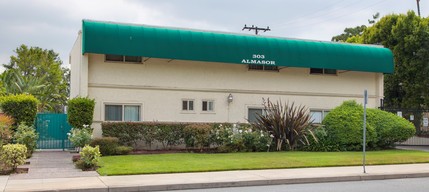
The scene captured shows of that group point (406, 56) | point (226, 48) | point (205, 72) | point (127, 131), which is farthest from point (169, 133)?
point (406, 56)

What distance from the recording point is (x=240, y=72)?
23.4 metres

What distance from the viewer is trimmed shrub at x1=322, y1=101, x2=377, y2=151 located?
21719mm

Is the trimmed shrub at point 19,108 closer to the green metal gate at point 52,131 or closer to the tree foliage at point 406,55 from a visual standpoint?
the green metal gate at point 52,131

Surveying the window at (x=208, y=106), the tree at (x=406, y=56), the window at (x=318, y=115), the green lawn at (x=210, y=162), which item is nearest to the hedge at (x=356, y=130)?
the window at (x=318, y=115)

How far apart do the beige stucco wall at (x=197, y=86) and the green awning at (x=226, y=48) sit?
1.09 meters

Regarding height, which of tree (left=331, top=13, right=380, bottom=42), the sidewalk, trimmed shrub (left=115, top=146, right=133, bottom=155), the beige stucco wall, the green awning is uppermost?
tree (left=331, top=13, right=380, bottom=42)

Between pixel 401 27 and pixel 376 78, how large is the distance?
752 centimetres

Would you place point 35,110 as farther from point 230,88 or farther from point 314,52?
point 314,52

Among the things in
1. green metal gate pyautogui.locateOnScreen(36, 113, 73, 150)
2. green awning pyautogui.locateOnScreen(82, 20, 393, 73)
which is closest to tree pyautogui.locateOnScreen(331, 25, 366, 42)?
green awning pyautogui.locateOnScreen(82, 20, 393, 73)

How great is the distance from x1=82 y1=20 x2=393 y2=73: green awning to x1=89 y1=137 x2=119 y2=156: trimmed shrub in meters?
3.85

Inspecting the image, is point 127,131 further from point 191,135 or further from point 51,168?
point 51,168

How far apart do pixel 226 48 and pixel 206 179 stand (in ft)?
34.4

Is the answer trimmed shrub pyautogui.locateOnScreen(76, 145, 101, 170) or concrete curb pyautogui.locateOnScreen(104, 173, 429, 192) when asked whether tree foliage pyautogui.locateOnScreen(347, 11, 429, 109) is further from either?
trimmed shrub pyautogui.locateOnScreen(76, 145, 101, 170)

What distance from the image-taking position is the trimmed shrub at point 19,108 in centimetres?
1964
